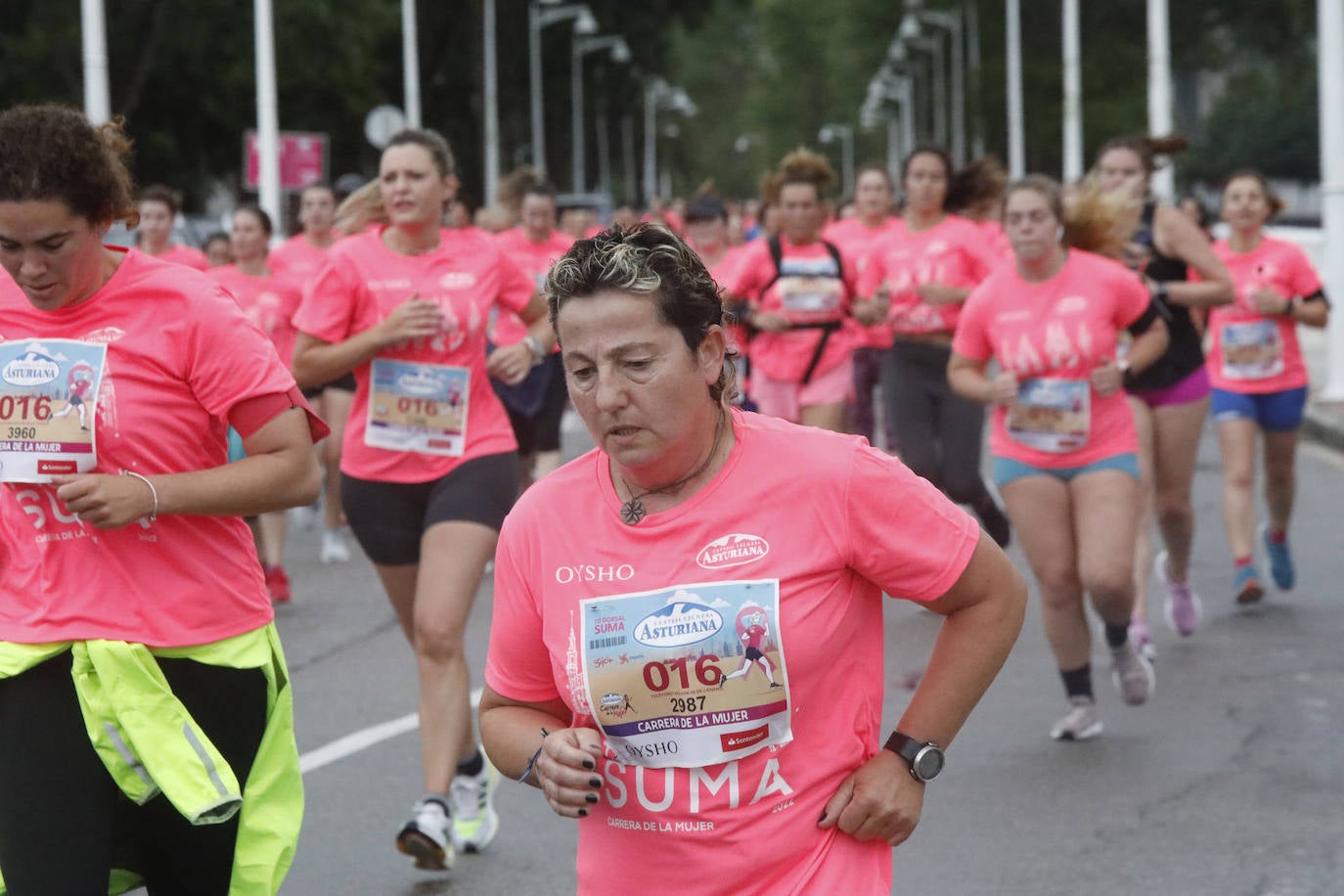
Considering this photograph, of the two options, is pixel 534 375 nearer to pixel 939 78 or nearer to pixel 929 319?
pixel 929 319

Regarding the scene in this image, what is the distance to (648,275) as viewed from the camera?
2945 millimetres

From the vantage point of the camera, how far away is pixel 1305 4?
51344 mm

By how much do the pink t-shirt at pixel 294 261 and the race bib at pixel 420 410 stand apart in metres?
6.86

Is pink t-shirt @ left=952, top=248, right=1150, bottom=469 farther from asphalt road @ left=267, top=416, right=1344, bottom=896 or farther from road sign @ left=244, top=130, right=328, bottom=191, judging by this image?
road sign @ left=244, top=130, right=328, bottom=191

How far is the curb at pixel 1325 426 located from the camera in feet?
55.9

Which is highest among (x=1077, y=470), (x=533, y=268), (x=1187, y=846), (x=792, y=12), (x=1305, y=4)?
(x=792, y=12)

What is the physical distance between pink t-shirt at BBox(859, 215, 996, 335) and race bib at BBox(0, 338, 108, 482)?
24.2 feet

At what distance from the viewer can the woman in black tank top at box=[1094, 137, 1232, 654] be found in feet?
28.9

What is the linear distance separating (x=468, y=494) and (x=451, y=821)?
948 mm

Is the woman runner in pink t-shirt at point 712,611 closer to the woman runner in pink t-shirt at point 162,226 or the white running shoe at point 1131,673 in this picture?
the white running shoe at point 1131,673

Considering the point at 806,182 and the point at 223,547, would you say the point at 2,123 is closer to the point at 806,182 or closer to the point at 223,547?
the point at 223,547

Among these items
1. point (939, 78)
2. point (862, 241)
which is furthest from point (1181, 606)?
point (939, 78)

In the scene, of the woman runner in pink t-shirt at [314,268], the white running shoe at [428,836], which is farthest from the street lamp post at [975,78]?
the white running shoe at [428,836]

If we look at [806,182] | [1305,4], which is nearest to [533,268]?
[806,182]
